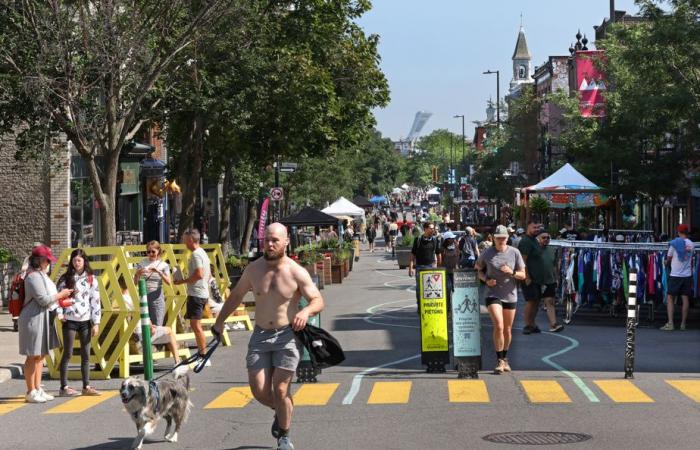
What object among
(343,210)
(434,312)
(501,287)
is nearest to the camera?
(501,287)

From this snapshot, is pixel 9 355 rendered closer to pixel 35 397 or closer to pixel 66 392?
pixel 66 392

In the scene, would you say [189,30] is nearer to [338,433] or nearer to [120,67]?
[120,67]

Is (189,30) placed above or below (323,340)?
above

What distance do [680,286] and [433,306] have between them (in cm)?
783

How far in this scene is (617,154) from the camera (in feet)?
128

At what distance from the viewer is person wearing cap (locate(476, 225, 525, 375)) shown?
16172 millimetres

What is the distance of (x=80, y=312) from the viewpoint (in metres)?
15.1

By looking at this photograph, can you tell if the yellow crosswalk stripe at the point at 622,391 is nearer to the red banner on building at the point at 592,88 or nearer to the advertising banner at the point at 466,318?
the advertising banner at the point at 466,318

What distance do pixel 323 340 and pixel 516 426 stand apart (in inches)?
96.3

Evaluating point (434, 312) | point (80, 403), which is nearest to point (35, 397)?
point (80, 403)

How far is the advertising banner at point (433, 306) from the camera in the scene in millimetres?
16375

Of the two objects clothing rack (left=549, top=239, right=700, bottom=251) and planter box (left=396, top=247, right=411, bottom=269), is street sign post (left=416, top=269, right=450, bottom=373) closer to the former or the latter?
clothing rack (left=549, top=239, right=700, bottom=251)

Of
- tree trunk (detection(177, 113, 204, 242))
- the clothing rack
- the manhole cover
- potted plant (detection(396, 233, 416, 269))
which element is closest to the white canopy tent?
potted plant (detection(396, 233, 416, 269))

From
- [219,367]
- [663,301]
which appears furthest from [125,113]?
[663,301]
